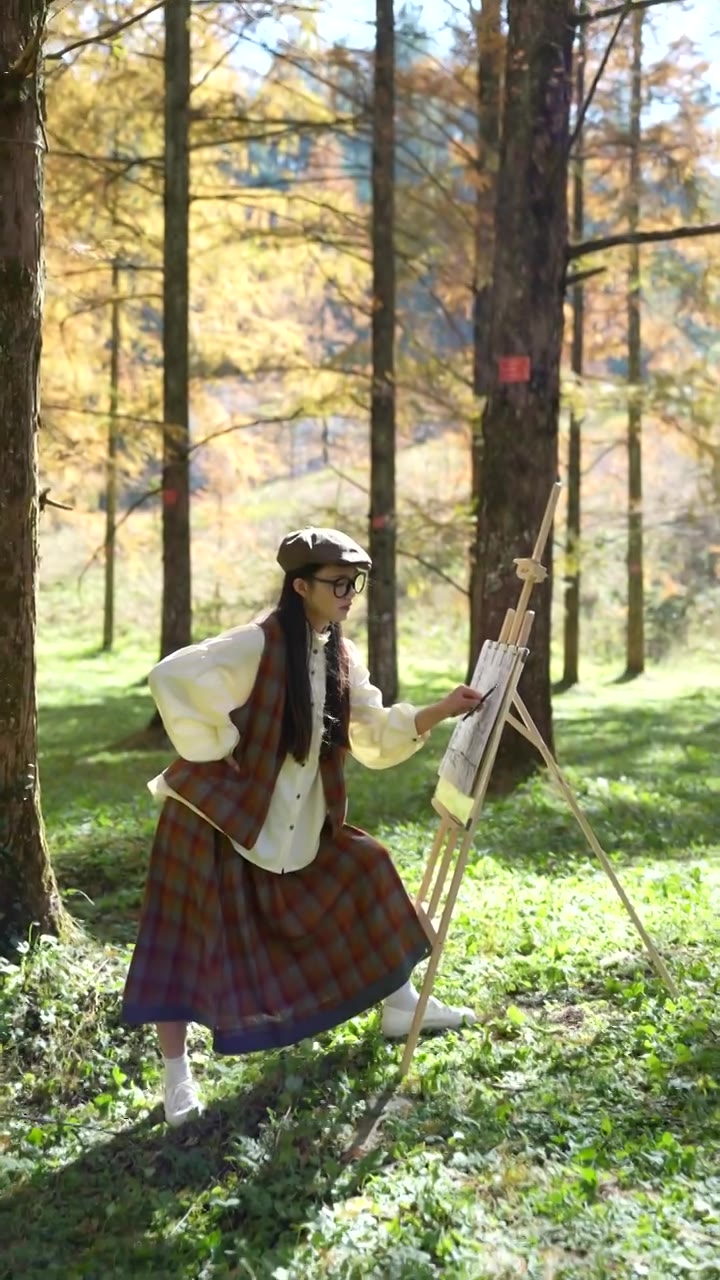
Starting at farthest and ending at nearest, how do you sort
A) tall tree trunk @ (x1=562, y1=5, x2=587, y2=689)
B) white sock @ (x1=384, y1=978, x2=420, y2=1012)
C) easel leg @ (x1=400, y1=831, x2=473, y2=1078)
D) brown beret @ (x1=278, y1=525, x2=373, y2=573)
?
tall tree trunk @ (x1=562, y1=5, x2=587, y2=689) → white sock @ (x1=384, y1=978, x2=420, y2=1012) → easel leg @ (x1=400, y1=831, x2=473, y2=1078) → brown beret @ (x1=278, y1=525, x2=373, y2=573)

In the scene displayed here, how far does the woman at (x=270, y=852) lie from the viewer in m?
3.70

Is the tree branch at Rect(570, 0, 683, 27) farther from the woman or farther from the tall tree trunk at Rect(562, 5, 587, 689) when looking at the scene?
the tall tree trunk at Rect(562, 5, 587, 689)

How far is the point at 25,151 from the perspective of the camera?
171 inches

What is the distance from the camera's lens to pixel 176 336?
1177 centimetres

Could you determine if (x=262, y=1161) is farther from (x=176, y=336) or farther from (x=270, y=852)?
(x=176, y=336)

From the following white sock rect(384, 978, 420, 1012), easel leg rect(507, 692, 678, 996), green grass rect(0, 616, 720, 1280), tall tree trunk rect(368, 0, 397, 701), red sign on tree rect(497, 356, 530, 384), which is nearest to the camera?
green grass rect(0, 616, 720, 1280)

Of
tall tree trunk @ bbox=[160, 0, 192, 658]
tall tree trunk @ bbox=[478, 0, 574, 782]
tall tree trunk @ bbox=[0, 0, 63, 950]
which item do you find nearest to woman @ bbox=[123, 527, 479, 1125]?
tall tree trunk @ bbox=[0, 0, 63, 950]

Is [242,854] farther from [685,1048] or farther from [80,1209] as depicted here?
A: [685,1048]

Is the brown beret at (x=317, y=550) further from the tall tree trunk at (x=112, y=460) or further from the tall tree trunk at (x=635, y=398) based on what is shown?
the tall tree trunk at (x=635, y=398)

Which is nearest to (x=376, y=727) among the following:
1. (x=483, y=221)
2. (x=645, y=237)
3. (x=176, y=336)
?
(x=645, y=237)

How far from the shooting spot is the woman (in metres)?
3.70

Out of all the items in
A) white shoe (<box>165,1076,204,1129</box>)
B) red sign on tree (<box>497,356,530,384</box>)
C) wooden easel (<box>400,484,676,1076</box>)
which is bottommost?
white shoe (<box>165,1076,204,1129</box>)

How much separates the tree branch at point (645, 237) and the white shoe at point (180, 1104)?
19.2 ft

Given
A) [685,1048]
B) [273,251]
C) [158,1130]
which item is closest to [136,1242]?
[158,1130]
